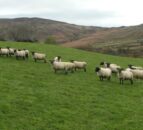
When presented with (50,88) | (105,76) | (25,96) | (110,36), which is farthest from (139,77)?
(110,36)

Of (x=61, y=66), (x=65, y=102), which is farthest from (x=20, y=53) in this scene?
(x=65, y=102)

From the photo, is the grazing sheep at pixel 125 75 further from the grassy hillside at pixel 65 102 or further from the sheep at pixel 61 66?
the sheep at pixel 61 66

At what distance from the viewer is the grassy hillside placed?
795 inches

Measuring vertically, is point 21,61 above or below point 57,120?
above

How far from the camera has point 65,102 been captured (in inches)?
945

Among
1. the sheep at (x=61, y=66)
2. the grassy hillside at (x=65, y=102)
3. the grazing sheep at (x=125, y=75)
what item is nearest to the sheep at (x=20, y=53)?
the grassy hillside at (x=65, y=102)

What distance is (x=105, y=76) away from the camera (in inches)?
1308

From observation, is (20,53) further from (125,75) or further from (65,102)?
(65,102)

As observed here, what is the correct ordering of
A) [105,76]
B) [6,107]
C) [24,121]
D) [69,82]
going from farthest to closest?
[105,76], [69,82], [6,107], [24,121]

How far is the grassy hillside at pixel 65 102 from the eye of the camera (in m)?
20.2

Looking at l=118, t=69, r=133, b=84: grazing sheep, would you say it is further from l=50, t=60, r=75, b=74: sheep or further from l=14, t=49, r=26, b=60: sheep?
l=14, t=49, r=26, b=60: sheep

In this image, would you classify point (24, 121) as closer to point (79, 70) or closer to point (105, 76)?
point (105, 76)

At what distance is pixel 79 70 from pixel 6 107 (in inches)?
757

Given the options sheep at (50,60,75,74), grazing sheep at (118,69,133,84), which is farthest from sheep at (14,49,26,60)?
grazing sheep at (118,69,133,84)
